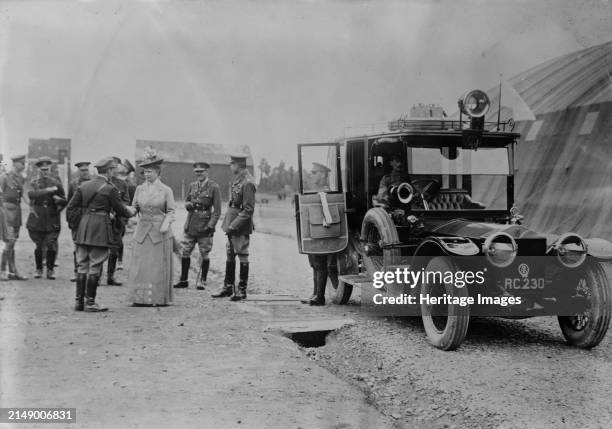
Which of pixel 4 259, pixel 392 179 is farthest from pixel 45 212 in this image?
pixel 392 179

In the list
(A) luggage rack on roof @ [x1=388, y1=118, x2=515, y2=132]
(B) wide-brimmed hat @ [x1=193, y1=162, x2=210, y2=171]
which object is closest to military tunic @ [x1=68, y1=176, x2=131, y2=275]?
(B) wide-brimmed hat @ [x1=193, y1=162, x2=210, y2=171]

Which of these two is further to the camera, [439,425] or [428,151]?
[428,151]

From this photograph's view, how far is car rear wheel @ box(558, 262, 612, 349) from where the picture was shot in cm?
491

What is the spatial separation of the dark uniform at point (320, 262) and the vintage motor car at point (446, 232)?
0.03 meters

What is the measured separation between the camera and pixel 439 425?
12.1ft

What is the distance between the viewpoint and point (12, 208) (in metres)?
8.93

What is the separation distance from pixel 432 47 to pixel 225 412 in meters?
5.56

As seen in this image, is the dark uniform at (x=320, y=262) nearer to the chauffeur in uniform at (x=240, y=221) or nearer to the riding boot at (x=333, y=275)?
the riding boot at (x=333, y=275)

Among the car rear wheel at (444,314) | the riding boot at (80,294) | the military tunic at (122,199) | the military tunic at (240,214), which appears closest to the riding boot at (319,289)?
the military tunic at (240,214)

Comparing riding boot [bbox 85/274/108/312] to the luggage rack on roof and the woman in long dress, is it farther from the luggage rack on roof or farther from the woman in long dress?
the luggage rack on roof

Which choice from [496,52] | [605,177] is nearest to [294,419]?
[496,52]

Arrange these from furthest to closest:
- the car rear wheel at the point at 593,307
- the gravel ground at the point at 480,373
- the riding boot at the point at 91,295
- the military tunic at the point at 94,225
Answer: the riding boot at the point at 91,295, the military tunic at the point at 94,225, the car rear wheel at the point at 593,307, the gravel ground at the point at 480,373

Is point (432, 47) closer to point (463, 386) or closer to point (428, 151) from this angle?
point (428, 151)

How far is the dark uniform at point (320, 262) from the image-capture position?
720 cm
